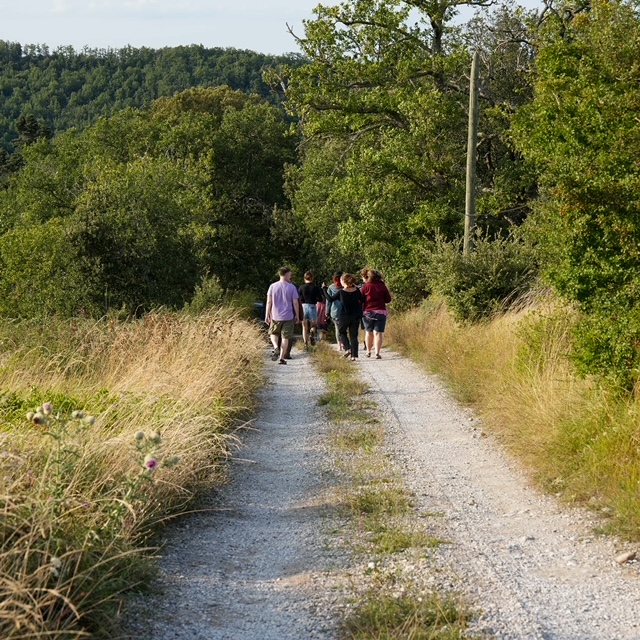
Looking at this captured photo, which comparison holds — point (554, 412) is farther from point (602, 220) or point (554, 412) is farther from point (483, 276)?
point (483, 276)

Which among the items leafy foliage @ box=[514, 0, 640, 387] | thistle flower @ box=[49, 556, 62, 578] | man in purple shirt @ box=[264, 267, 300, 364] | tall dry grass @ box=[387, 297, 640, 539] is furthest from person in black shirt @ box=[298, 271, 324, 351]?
thistle flower @ box=[49, 556, 62, 578]

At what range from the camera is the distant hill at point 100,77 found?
11044 centimetres

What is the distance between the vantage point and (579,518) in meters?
6.45

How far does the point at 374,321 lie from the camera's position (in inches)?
691

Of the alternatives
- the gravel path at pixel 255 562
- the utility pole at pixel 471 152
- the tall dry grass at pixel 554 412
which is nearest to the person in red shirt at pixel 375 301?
Result: the tall dry grass at pixel 554 412

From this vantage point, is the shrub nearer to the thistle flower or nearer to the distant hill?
the thistle flower

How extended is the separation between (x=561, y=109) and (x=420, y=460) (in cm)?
807

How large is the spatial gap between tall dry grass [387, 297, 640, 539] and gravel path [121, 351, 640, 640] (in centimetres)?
24

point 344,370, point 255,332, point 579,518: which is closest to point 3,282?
point 255,332

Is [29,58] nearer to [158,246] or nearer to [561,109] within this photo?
[158,246]

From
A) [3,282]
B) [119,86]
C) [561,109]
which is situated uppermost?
[119,86]

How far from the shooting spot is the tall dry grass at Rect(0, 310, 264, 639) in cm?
411

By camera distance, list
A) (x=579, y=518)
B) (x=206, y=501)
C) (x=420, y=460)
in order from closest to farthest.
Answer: (x=579, y=518) → (x=206, y=501) → (x=420, y=460)

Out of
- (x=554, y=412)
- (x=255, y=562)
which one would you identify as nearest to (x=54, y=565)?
(x=255, y=562)
